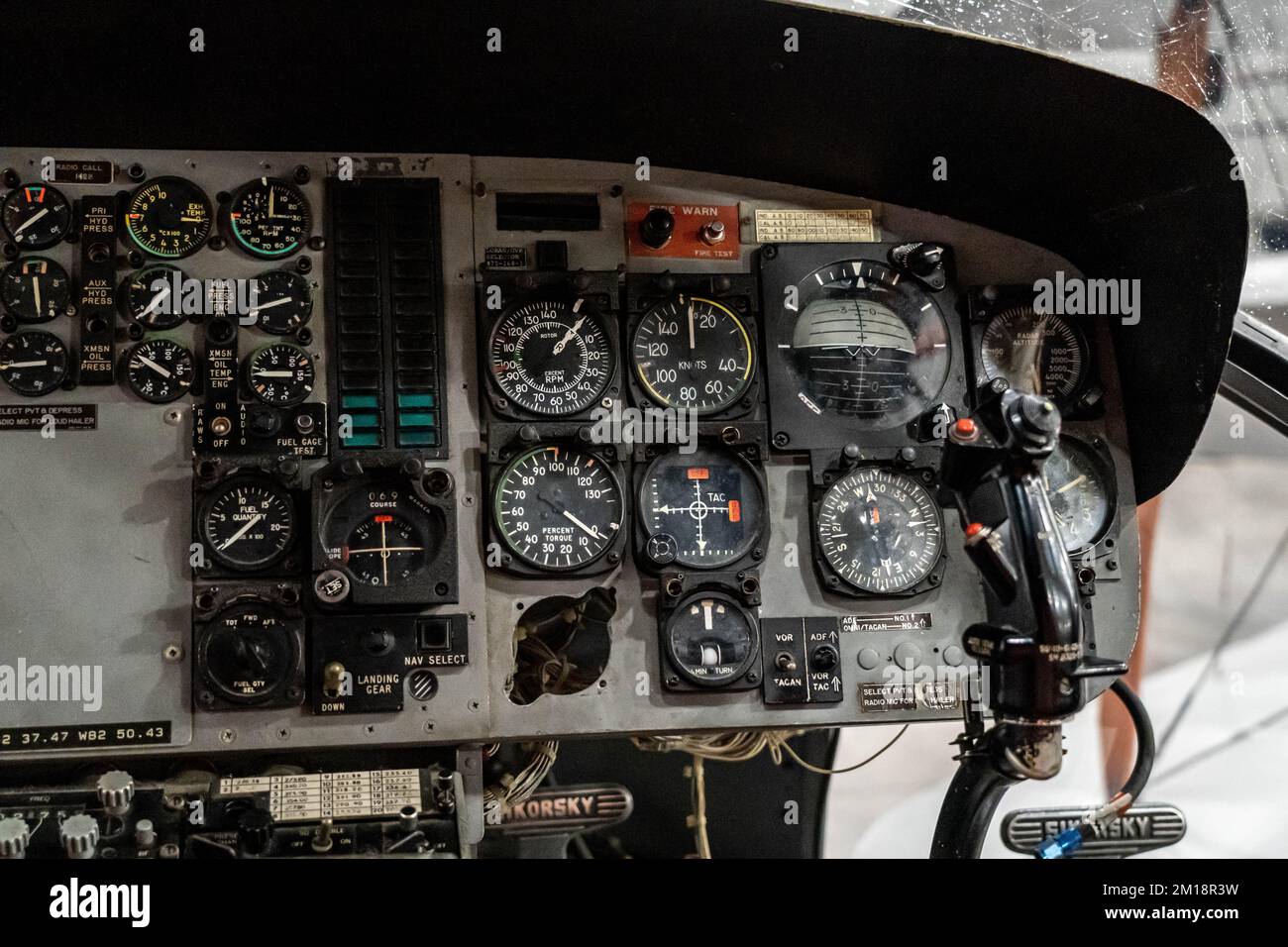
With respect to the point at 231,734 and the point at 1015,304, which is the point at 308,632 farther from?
the point at 1015,304

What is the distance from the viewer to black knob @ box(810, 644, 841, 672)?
322 centimetres

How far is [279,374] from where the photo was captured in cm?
317

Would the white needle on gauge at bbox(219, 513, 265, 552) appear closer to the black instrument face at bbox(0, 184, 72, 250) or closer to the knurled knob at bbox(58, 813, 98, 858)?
the knurled knob at bbox(58, 813, 98, 858)

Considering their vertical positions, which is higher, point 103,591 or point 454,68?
point 454,68

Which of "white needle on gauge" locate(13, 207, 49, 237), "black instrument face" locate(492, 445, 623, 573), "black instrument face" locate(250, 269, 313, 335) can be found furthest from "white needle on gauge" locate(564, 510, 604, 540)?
"white needle on gauge" locate(13, 207, 49, 237)

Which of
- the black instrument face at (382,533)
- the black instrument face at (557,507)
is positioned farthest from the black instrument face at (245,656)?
the black instrument face at (557,507)

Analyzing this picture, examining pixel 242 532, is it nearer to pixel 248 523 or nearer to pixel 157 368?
pixel 248 523

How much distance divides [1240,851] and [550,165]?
11.9 ft

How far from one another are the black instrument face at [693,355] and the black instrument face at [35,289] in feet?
4.74

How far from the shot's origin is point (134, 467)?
310 centimetres

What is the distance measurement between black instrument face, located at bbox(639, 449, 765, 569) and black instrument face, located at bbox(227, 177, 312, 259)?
109 centimetres
